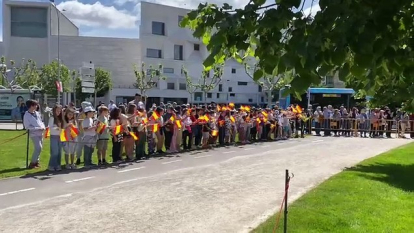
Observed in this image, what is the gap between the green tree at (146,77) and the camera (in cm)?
7094

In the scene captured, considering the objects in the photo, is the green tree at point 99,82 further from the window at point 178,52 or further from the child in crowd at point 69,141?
the child in crowd at point 69,141

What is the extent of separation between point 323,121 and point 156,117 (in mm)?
18193

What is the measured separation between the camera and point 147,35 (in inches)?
2945

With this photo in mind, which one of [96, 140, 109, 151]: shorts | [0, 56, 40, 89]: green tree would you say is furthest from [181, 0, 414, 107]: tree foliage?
[0, 56, 40, 89]: green tree

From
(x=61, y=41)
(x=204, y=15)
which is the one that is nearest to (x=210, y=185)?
(x=204, y=15)

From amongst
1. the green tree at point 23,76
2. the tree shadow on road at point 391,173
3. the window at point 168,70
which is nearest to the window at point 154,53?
the window at point 168,70

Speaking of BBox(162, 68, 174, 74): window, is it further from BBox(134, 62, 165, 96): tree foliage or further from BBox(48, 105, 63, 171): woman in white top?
BBox(48, 105, 63, 171): woman in white top

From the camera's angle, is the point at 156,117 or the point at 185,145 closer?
the point at 156,117

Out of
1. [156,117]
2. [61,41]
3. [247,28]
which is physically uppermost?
[61,41]

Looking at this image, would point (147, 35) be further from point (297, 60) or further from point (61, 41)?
point (297, 60)

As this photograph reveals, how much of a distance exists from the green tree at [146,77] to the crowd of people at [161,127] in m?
42.2

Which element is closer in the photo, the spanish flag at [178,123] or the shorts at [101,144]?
the shorts at [101,144]

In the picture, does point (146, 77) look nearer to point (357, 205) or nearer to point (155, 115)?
point (155, 115)

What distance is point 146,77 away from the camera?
7325cm
